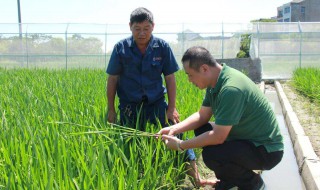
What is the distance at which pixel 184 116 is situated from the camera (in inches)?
126

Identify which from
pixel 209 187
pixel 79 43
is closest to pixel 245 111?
pixel 209 187

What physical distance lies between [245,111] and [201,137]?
11.4 inches

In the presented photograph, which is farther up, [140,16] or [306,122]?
[140,16]

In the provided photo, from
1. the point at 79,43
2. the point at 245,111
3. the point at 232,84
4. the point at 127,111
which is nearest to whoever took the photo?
the point at 232,84

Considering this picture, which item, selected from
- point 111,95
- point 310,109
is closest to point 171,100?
point 111,95

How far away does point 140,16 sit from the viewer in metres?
2.42

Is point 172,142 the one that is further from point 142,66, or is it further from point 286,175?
point 286,175

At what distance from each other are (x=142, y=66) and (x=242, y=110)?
0.83 meters

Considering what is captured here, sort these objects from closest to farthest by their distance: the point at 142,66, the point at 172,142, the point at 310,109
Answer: the point at 172,142 < the point at 142,66 < the point at 310,109

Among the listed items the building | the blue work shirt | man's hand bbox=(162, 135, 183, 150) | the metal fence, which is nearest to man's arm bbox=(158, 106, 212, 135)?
man's hand bbox=(162, 135, 183, 150)

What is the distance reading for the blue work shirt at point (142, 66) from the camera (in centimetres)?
266

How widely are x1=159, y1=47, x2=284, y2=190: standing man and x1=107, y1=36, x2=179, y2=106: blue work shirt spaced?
0.42 meters

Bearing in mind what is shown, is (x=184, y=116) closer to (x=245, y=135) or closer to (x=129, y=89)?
(x=129, y=89)

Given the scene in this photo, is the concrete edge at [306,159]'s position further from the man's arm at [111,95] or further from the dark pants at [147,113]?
the man's arm at [111,95]
